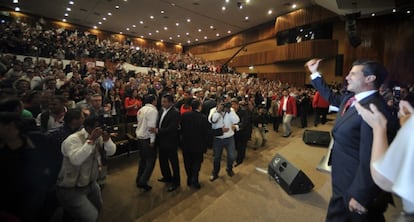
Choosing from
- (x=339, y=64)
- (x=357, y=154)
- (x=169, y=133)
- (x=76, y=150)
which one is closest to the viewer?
(x=357, y=154)

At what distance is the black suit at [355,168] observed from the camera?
4.36ft

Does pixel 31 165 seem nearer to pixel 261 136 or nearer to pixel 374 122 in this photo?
pixel 374 122

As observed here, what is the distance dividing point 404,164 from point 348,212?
981mm

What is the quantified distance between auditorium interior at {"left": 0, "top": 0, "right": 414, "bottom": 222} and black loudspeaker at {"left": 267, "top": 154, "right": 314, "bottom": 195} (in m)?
0.05

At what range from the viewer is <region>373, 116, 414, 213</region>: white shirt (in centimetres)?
75

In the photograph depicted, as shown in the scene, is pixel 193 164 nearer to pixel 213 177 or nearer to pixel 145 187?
pixel 213 177

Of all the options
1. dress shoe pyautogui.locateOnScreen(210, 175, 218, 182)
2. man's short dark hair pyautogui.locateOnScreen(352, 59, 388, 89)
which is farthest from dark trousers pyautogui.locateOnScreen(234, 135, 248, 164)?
man's short dark hair pyautogui.locateOnScreen(352, 59, 388, 89)

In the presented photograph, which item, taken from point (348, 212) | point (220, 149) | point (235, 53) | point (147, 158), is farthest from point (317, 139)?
point (235, 53)

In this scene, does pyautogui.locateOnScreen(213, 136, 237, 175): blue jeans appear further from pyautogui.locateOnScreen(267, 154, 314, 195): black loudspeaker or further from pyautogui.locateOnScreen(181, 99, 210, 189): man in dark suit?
pyautogui.locateOnScreen(267, 154, 314, 195): black loudspeaker

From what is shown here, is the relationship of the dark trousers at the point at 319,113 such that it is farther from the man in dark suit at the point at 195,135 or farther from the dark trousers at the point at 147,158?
the dark trousers at the point at 147,158

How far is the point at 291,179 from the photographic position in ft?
11.0

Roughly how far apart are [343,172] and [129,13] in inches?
691

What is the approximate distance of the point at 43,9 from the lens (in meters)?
16.2

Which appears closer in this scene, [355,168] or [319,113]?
[355,168]
